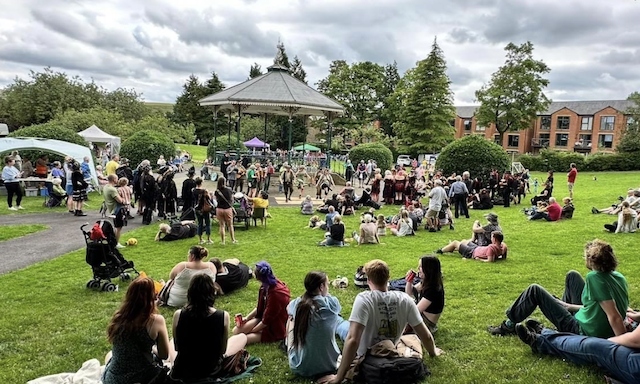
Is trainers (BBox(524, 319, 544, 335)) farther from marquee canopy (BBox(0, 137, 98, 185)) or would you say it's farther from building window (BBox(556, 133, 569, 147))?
building window (BBox(556, 133, 569, 147))

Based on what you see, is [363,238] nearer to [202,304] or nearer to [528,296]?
[528,296]

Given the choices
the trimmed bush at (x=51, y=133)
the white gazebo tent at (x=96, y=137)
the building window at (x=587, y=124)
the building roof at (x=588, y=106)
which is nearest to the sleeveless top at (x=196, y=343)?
the trimmed bush at (x=51, y=133)

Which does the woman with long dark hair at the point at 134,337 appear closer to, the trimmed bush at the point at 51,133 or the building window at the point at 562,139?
the trimmed bush at the point at 51,133

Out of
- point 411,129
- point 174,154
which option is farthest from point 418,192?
point 411,129

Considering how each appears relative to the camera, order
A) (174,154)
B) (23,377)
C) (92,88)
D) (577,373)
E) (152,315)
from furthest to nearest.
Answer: (92,88)
(174,154)
(23,377)
(577,373)
(152,315)

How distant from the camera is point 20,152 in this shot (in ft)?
67.4

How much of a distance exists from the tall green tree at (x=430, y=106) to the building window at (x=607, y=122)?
2791 centimetres

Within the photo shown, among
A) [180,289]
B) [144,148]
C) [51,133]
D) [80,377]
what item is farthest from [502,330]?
[144,148]

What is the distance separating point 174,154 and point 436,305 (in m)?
26.5

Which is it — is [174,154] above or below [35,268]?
above

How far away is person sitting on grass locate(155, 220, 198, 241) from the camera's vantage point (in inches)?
466

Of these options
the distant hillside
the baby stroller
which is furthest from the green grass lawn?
the distant hillside

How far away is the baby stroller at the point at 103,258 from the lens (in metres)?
7.68

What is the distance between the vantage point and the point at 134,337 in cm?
388
